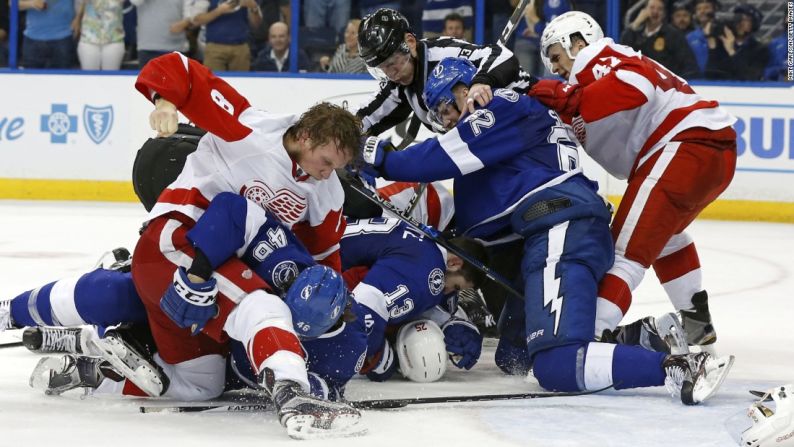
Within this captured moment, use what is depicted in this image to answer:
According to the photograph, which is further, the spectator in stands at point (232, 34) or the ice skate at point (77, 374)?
the spectator in stands at point (232, 34)

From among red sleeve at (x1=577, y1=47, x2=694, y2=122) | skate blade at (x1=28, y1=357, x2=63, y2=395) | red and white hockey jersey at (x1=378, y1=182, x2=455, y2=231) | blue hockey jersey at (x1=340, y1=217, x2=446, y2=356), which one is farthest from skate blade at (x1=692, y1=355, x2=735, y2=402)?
skate blade at (x1=28, y1=357, x2=63, y2=395)

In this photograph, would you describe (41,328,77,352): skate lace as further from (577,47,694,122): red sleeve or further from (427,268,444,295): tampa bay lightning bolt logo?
(577,47,694,122): red sleeve

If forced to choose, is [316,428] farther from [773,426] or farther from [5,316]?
[5,316]

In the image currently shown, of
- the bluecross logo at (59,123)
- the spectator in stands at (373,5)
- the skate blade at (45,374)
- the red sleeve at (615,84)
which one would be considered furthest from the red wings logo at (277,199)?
the bluecross logo at (59,123)

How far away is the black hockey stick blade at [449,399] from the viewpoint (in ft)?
11.2

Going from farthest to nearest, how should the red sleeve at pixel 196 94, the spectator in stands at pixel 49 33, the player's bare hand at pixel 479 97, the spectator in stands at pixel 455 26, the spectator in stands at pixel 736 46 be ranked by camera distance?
the spectator in stands at pixel 49 33 → the spectator in stands at pixel 455 26 → the spectator in stands at pixel 736 46 → the player's bare hand at pixel 479 97 → the red sleeve at pixel 196 94

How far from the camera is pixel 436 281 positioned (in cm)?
399

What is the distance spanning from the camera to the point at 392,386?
12.5ft

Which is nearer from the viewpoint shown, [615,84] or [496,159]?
[496,159]

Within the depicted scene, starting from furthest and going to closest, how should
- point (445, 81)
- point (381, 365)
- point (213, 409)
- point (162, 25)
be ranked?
1. point (162, 25)
2. point (445, 81)
3. point (381, 365)
4. point (213, 409)

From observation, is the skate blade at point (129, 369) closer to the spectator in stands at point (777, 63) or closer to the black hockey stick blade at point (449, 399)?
the black hockey stick blade at point (449, 399)

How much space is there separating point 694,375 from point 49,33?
23.1ft

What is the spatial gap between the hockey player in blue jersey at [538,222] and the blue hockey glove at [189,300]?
981mm

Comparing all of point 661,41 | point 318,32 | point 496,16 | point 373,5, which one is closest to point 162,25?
point 318,32
